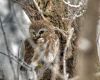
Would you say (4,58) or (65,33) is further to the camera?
(65,33)

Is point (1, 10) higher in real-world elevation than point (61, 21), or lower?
lower

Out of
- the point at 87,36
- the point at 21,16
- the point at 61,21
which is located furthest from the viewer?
the point at 61,21

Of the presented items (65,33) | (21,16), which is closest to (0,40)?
(21,16)

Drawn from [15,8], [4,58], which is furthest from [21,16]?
[4,58]

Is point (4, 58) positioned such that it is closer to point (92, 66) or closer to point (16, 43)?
point (16, 43)

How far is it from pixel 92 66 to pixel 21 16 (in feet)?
5.31

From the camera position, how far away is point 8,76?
1.77 meters

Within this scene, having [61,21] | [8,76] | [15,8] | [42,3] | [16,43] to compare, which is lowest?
[8,76]

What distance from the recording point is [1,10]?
1849 mm

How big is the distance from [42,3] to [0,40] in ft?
5.82

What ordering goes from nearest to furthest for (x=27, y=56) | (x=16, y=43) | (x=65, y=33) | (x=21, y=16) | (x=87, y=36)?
(x=87, y=36) < (x=16, y=43) < (x=21, y=16) < (x=27, y=56) < (x=65, y=33)

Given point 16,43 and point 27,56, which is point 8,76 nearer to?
point 16,43

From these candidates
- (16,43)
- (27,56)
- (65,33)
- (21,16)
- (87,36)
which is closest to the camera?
(87,36)

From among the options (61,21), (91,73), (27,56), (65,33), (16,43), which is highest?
(61,21)
